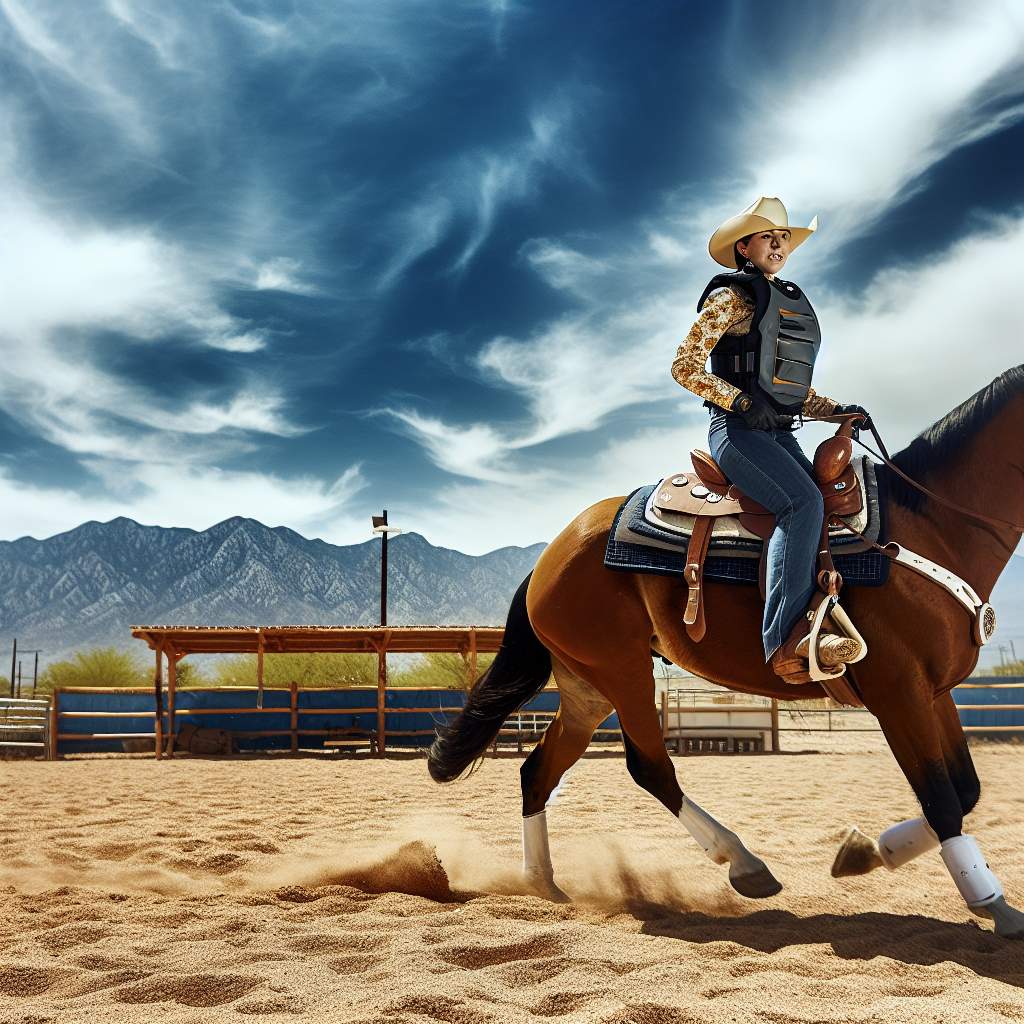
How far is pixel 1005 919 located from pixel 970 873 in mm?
183

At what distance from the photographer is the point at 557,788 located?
14.5 ft

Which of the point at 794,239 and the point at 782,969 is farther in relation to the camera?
the point at 794,239

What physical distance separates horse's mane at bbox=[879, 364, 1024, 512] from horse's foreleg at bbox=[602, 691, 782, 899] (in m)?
1.38

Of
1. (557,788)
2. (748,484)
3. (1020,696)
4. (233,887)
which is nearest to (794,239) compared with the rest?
(748,484)

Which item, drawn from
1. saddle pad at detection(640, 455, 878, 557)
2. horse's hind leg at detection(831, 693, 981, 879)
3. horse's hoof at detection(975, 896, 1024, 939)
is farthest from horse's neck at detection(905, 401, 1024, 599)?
horse's hoof at detection(975, 896, 1024, 939)

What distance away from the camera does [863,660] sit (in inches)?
135

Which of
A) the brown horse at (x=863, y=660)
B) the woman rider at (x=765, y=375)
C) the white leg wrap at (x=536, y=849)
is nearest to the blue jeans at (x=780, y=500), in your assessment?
the woman rider at (x=765, y=375)

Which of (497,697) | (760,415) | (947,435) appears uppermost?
(760,415)

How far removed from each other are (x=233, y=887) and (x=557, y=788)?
1.67 metres

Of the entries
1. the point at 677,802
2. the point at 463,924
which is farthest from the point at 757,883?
the point at 463,924

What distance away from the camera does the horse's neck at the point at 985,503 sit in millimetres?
3553

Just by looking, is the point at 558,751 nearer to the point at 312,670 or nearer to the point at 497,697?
the point at 497,697

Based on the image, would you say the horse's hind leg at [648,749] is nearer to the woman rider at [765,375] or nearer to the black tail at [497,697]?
the black tail at [497,697]

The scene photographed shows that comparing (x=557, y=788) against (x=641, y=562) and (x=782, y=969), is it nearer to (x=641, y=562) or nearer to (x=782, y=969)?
(x=641, y=562)
